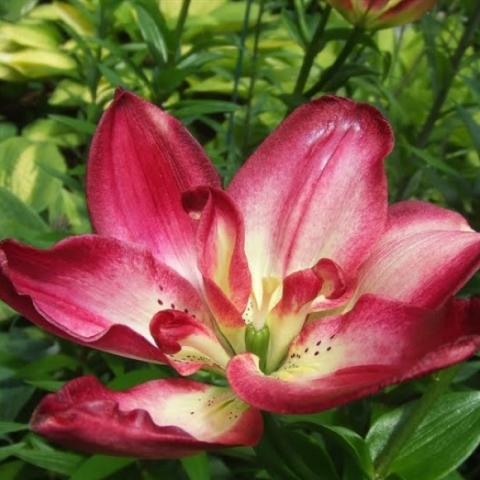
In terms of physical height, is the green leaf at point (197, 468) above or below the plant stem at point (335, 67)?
below

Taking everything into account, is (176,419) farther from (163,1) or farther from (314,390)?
(163,1)

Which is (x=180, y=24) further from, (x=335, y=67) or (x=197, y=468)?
(x=197, y=468)

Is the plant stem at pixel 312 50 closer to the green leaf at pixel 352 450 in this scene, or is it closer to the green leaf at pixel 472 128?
the green leaf at pixel 472 128

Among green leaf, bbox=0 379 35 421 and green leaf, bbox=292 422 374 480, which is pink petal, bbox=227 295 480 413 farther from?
green leaf, bbox=0 379 35 421

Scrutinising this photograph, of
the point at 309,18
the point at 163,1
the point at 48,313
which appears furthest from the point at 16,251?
the point at 163,1

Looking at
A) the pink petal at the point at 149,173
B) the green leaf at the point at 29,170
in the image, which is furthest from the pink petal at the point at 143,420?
the green leaf at the point at 29,170

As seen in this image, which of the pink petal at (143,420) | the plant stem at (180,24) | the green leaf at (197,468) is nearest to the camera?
the pink petal at (143,420)
